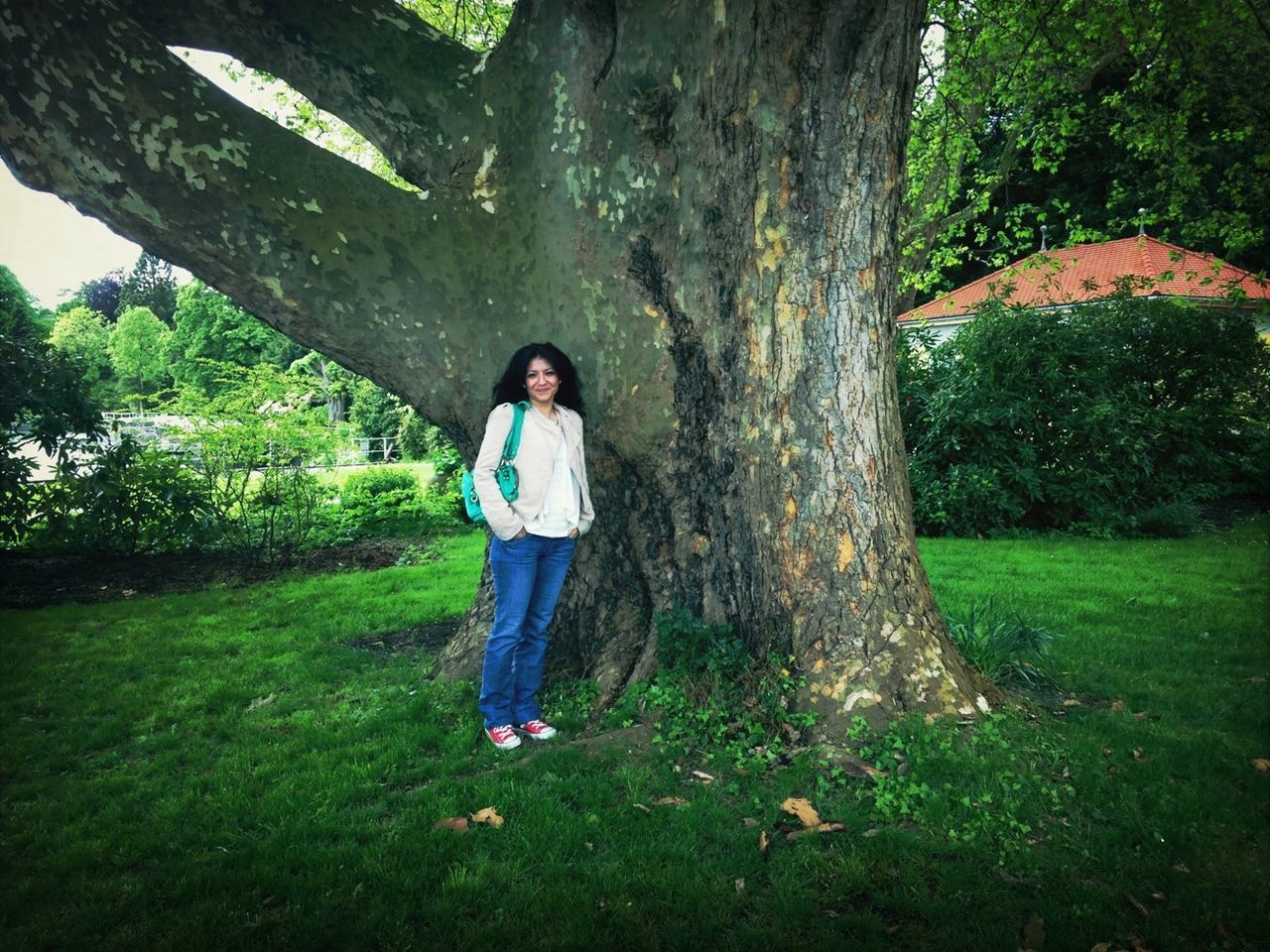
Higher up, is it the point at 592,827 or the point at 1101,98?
the point at 1101,98

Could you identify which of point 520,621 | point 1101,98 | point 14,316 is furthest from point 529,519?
point 1101,98

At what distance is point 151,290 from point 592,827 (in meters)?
85.5

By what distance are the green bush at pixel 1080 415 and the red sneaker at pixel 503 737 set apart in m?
8.52

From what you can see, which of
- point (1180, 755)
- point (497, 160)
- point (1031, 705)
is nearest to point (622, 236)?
point (497, 160)

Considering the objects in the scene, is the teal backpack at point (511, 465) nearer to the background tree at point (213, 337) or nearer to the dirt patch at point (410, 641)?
the dirt patch at point (410, 641)

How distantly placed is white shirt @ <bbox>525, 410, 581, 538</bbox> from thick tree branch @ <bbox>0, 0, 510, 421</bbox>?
0.71 metres

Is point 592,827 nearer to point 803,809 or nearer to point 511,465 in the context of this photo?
point 803,809

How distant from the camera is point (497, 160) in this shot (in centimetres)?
448

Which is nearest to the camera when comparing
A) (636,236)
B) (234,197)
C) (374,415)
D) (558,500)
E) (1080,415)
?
(234,197)

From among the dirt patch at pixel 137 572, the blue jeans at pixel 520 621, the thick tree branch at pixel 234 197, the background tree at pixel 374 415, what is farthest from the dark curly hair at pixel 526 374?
the background tree at pixel 374 415

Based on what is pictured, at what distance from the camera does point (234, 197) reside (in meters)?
3.98

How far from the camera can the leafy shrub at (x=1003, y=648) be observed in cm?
478

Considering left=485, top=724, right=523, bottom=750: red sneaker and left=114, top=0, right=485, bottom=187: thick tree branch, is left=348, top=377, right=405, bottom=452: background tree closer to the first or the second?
left=114, top=0, right=485, bottom=187: thick tree branch

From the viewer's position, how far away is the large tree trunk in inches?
155
